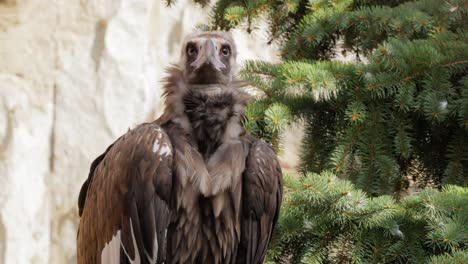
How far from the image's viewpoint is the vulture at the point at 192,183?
8.11 ft

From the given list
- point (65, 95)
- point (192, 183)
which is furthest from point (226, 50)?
point (65, 95)

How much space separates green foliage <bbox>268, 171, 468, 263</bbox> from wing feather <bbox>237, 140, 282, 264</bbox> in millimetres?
194

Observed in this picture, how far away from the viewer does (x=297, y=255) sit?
2965 mm

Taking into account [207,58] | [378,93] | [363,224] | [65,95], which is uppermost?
[207,58]

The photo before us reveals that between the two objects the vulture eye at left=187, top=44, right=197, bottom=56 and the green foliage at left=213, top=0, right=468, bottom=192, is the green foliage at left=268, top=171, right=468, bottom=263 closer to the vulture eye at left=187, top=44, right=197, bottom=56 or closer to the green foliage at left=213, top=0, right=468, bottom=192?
the green foliage at left=213, top=0, right=468, bottom=192

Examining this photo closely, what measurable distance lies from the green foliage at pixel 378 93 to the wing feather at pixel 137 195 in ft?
2.24

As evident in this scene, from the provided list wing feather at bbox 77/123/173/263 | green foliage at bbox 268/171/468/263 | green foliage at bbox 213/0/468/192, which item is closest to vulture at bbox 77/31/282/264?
wing feather at bbox 77/123/173/263

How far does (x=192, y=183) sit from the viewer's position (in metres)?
2.49

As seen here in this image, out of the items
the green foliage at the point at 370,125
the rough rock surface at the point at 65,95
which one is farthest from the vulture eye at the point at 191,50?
the rough rock surface at the point at 65,95

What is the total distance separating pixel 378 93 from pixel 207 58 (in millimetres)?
766

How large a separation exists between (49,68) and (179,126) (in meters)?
3.66

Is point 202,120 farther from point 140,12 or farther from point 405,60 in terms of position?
point 140,12

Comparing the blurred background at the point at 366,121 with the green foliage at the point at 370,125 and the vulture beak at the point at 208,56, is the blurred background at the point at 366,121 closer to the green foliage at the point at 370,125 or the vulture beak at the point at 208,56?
the green foliage at the point at 370,125

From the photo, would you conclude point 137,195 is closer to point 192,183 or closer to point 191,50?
point 192,183
